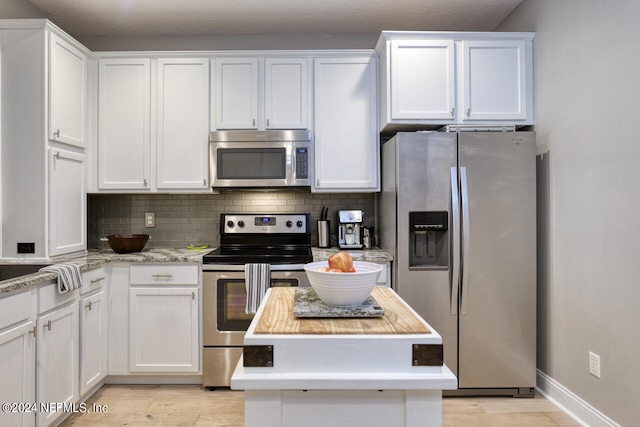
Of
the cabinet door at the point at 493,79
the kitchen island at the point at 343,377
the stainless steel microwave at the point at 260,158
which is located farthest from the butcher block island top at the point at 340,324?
the cabinet door at the point at 493,79

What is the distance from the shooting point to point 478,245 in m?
2.41

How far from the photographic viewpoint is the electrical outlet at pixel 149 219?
3195 mm

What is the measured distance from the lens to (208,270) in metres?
2.57

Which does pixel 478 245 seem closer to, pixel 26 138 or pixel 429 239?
pixel 429 239

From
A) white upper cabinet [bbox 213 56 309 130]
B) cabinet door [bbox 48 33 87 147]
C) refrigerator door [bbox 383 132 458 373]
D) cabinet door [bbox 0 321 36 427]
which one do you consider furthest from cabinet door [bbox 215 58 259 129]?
cabinet door [bbox 0 321 36 427]

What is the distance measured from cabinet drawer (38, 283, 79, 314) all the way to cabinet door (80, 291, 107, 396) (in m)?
0.20

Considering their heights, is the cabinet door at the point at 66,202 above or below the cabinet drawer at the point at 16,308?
above

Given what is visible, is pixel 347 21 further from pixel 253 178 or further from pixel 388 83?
pixel 253 178

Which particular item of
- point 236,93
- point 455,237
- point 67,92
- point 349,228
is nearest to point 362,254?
point 349,228

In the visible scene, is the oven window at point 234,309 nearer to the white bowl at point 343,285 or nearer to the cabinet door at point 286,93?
the cabinet door at point 286,93

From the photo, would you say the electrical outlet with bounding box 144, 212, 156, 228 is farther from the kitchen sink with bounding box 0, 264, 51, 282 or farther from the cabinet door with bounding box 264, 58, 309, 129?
the cabinet door with bounding box 264, 58, 309, 129

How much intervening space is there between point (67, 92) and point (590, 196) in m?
3.28

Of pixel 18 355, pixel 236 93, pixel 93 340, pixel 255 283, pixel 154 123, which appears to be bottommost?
pixel 93 340

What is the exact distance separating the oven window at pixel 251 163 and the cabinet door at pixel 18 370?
1.48 m
